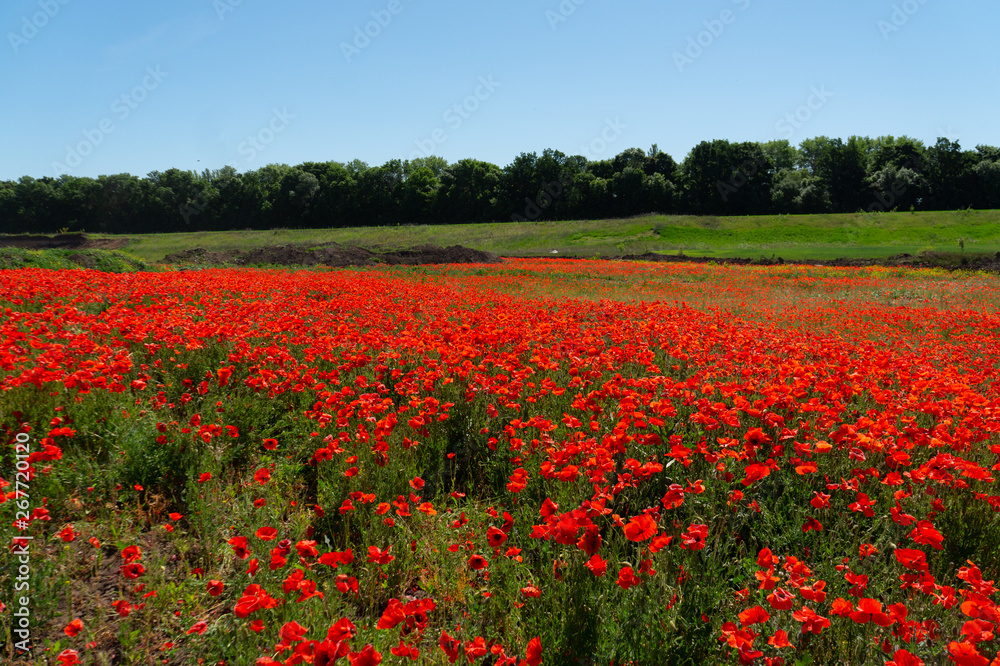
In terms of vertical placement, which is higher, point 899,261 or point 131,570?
point 899,261

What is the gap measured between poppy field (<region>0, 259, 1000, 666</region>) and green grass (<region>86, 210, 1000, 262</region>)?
40161 millimetres

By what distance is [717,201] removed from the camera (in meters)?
78.0

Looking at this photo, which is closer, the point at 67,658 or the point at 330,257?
the point at 67,658

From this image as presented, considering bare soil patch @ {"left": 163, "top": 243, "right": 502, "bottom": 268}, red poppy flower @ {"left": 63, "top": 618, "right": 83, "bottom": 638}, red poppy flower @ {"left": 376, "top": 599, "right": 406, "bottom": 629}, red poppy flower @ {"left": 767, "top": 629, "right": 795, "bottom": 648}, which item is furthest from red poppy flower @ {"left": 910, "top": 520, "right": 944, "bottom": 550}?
bare soil patch @ {"left": 163, "top": 243, "right": 502, "bottom": 268}

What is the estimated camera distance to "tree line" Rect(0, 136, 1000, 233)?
74438 mm

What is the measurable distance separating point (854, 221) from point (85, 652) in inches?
2803

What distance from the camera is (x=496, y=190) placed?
88.6 meters

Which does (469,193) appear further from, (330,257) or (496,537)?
(496,537)

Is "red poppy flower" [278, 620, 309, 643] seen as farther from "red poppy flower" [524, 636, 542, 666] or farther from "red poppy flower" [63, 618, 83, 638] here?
"red poppy flower" [63, 618, 83, 638]

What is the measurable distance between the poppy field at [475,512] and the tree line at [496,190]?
81.0 m

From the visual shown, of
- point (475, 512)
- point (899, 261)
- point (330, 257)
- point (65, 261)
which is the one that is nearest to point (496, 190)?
point (330, 257)

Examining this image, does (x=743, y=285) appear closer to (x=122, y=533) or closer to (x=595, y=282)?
(x=595, y=282)

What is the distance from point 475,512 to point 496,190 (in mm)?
89424

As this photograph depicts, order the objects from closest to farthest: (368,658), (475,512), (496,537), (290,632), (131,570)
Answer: (368,658) → (290,632) → (131,570) → (496,537) → (475,512)
